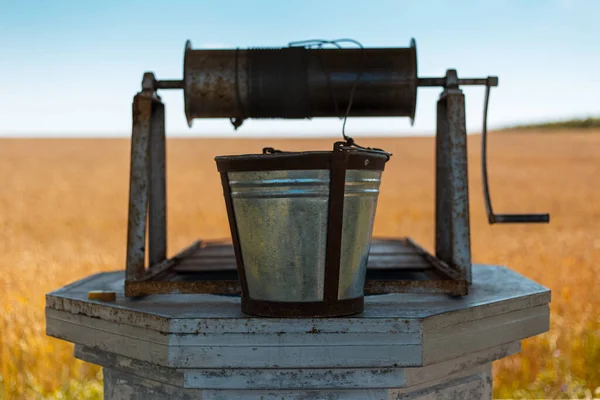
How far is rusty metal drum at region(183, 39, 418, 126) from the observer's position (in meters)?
2.69

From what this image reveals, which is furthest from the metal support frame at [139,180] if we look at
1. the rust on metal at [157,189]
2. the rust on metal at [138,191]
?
the rust on metal at [157,189]

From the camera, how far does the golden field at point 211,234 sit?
15.8 ft

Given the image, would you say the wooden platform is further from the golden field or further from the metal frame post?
the golden field

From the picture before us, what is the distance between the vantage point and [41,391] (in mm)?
4598

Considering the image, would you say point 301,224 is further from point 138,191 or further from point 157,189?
point 157,189

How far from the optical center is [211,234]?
440 inches

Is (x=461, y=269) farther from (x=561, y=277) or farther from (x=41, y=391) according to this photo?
(x=561, y=277)

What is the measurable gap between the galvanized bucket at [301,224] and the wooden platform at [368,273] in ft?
1.14

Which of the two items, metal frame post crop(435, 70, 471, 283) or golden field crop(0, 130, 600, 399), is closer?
metal frame post crop(435, 70, 471, 283)

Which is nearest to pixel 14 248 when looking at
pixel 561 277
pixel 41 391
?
pixel 41 391

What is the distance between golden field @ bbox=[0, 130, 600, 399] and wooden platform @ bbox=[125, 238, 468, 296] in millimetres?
1657

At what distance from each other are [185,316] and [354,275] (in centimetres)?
52

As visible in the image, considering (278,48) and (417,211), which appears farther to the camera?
(417,211)

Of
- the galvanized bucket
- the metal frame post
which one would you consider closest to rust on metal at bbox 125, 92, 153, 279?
the galvanized bucket
